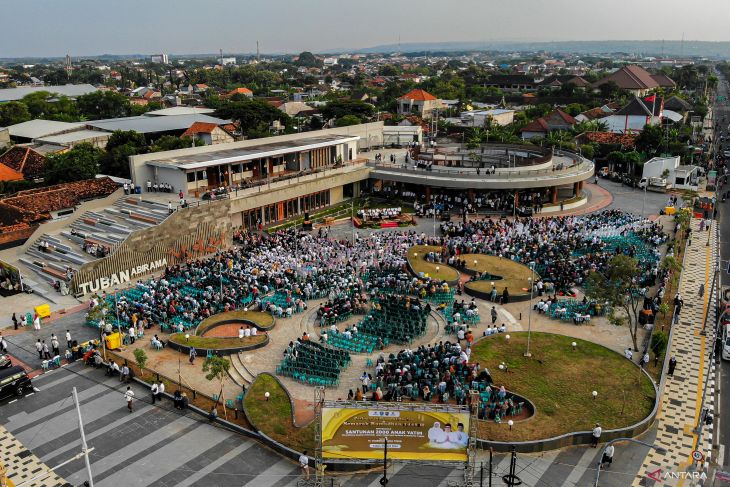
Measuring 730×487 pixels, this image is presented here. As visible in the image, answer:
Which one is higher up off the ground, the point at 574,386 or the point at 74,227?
the point at 74,227

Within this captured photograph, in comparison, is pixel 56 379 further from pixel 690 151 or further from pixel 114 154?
pixel 690 151

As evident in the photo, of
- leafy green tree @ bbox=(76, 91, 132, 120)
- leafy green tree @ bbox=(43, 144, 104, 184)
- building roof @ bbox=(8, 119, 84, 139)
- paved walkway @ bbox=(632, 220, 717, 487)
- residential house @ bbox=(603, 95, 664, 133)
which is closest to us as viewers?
paved walkway @ bbox=(632, 220, 717, 487)

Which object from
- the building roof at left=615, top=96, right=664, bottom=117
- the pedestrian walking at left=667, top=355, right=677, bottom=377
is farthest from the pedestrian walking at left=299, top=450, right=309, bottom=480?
the building roof at left=615, top=96, right=664, bottom=117

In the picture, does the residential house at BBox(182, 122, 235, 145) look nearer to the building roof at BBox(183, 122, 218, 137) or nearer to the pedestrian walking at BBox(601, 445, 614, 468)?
the building roof at BBox(183, 122, 218, 137)

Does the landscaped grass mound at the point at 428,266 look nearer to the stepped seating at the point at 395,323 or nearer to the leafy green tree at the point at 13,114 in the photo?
the stepped seating at the point at 395,323

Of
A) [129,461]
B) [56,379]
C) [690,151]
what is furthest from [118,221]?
[690,151]

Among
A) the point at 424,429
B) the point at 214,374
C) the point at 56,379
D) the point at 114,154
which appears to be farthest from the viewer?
the point at 114,154
